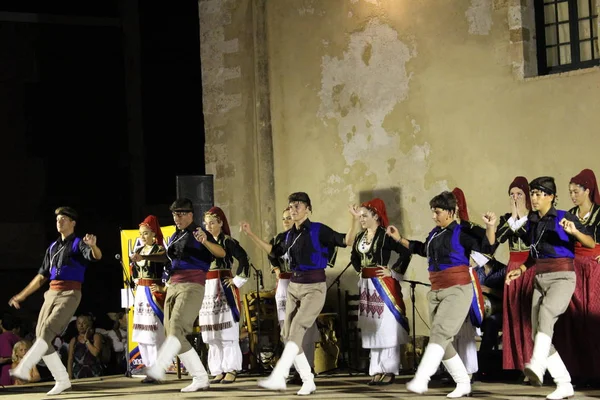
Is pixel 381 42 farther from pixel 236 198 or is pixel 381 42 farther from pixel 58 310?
pixel 58 310

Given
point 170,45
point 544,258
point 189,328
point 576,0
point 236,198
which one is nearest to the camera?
point 544,258

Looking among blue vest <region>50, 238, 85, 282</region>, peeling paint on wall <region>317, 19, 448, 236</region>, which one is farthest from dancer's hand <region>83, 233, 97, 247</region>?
peeling paint on wall <region>317, 19, 448, 236</region>

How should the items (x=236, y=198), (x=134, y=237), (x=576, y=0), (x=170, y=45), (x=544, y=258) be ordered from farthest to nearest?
1. (x=170, y=45)
2. (x=236, y=198)
3. (x=134, y=237)
4. (x=576, y=0)
5. (x=544, y=258)

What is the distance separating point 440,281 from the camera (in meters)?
8.00

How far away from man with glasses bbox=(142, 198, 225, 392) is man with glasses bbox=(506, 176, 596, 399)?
8.27ft

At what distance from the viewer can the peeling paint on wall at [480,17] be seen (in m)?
10.5

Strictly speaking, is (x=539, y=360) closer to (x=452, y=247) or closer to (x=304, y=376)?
(x=452, y=247)

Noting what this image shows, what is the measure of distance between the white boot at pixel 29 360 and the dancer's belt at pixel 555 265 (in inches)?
156

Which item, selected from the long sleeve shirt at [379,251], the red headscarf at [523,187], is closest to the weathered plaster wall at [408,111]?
the red headscarf at [523,187]

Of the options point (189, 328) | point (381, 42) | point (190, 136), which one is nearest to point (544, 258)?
point (189, 328)

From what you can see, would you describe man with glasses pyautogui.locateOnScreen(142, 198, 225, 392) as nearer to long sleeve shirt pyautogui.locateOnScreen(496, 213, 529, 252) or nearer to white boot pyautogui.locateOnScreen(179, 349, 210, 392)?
white boot pyautogui.locateOnScreen(179, 349, 210, 392)

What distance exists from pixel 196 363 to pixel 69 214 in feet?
5.41

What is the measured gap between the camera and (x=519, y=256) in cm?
884

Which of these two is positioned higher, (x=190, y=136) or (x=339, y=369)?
(x=190, y=136)
